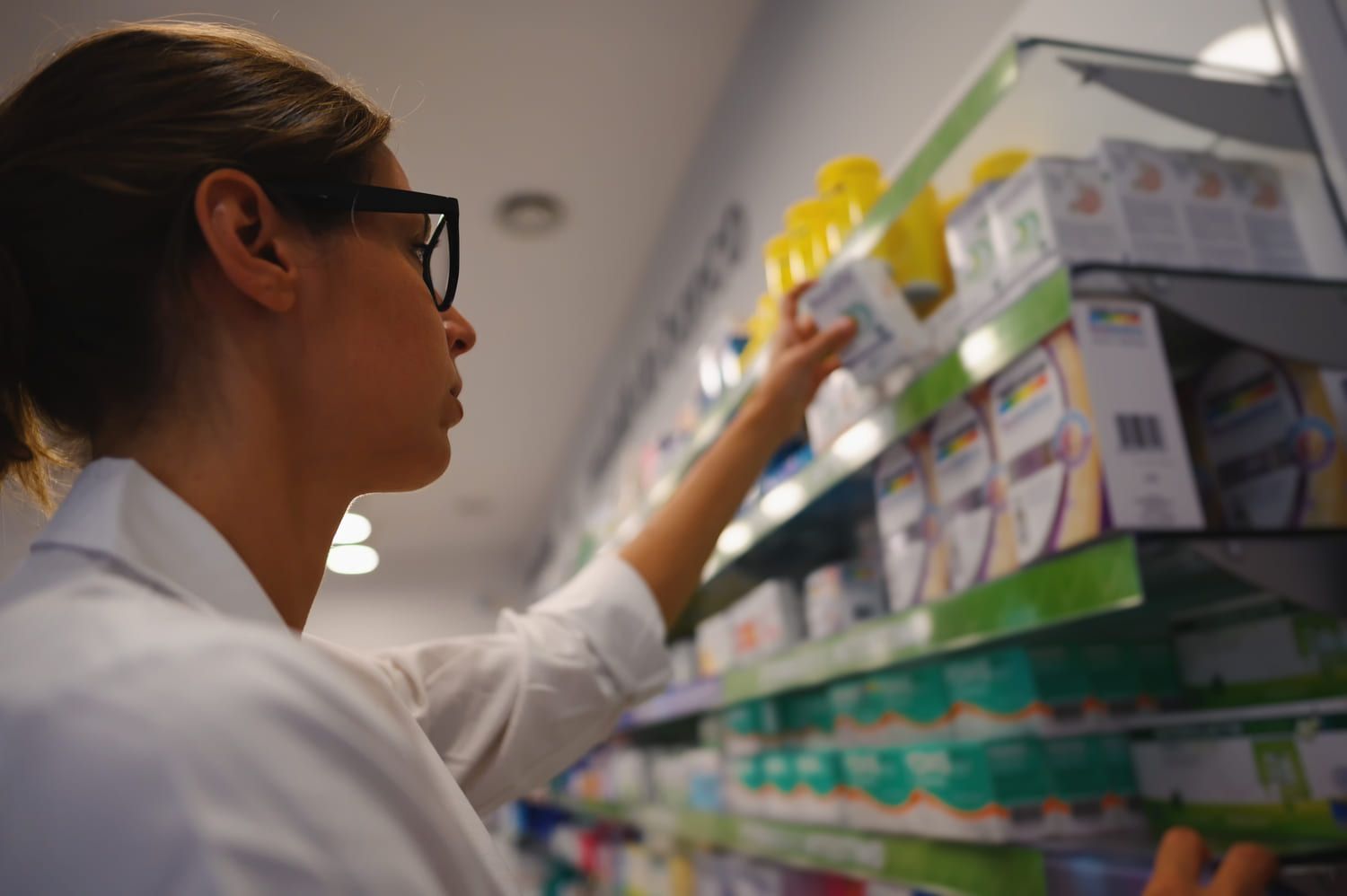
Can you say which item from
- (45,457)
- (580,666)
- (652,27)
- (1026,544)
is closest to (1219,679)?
(1026,544)

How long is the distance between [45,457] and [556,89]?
242 centimetres

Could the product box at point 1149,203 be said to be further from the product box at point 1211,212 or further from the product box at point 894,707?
the product box at point 894,707

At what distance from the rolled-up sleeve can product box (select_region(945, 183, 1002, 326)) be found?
A: 2.04 feet

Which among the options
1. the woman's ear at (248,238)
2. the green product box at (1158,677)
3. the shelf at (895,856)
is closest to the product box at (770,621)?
the shelf at (895,856)

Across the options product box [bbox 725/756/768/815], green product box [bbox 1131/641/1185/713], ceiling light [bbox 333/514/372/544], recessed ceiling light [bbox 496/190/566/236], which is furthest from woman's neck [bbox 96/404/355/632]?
ceiling light [bbox 333/514/372/544]

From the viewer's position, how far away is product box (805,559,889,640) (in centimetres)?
175

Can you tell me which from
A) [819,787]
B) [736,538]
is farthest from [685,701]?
[819,787]

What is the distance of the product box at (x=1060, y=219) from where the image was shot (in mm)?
1164

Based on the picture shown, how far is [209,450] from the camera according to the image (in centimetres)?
74

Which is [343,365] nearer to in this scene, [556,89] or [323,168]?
[323,168]

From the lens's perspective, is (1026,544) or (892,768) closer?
(1026,544)

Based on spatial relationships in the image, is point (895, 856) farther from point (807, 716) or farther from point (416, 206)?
point (416, 206)

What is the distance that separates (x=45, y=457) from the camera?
94 centimetres

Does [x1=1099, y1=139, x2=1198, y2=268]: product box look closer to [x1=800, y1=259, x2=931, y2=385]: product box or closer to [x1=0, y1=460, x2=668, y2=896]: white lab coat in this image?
[x1=800, y1=259, x2=931, y2=385]: product box
